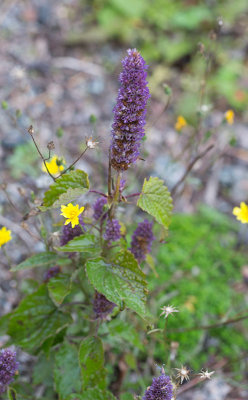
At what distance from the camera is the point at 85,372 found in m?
1.46

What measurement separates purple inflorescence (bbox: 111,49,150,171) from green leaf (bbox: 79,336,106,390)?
739mm

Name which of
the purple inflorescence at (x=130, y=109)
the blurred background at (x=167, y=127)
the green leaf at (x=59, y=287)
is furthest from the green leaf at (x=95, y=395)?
the purple inflorescence at (x=130, y=109)

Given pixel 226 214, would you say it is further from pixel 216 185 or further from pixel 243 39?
pixel 243 39

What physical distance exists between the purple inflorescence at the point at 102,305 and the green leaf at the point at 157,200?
1.27 ft

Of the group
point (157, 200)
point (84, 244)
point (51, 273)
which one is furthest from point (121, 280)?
point (51, 273)

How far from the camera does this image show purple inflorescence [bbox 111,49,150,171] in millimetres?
1179

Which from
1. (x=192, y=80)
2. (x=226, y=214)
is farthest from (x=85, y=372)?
(x=192, y=80)

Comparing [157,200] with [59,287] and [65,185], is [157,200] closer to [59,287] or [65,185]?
[65,185]

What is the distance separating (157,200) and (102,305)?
0.47 meters

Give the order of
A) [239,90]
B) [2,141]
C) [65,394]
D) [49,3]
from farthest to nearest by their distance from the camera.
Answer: [49,3], [239,90], [2,141], [65,394]

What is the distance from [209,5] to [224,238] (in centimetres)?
319

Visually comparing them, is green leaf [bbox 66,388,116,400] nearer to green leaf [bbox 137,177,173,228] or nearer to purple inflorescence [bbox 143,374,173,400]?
purple inflorescence [bbox 143,374,173,400]

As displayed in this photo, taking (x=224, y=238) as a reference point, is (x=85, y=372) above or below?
below

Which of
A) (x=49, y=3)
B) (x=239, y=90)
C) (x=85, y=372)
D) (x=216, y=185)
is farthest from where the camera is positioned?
(x=49, y=3)
